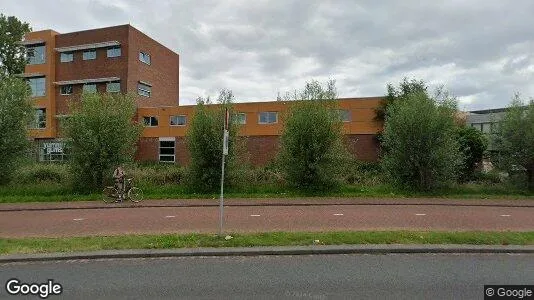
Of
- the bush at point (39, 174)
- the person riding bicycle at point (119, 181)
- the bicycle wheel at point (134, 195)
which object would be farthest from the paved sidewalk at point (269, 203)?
the bush at point (39, 174)

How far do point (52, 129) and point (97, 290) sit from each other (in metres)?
41.3

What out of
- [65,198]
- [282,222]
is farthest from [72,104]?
[282,222]

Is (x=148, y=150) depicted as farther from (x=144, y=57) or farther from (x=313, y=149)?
(x=313, y=149)

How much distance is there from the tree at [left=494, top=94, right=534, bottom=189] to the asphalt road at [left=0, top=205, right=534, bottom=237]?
180 inches

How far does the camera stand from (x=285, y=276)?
590 cm

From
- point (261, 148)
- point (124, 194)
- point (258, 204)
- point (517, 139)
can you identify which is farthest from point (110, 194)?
point (261, 148)

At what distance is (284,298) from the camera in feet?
16.2

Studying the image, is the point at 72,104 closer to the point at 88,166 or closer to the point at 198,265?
the point at 88,166

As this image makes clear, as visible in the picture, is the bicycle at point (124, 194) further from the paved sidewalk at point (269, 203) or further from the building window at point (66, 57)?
the building window at point (66, 57)

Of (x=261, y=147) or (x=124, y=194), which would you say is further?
(x=261, y=147)

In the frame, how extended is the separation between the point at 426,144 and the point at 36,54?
41.5 m

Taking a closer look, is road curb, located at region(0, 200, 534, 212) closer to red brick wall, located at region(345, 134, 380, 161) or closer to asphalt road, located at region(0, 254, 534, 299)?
asphalt road, located at region(0, 254, 534, 299)

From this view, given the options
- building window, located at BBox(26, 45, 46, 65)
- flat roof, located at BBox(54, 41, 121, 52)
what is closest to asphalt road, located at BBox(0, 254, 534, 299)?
flat roof, located at BBox(54, 41, 121, 52)

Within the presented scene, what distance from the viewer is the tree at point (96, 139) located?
55.7 feet
